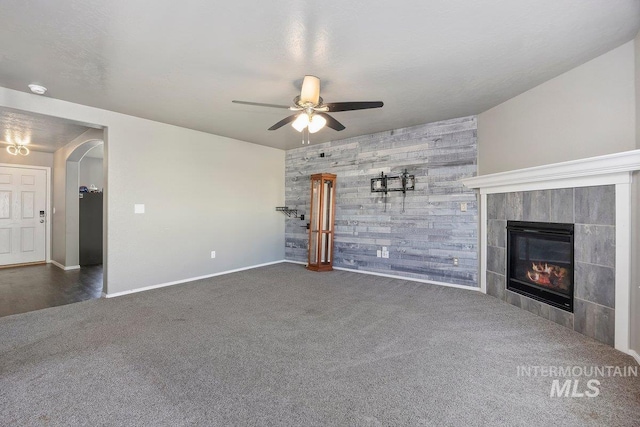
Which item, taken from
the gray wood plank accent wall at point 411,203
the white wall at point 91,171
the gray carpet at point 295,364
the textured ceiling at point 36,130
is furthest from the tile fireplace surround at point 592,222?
the white wall at point 91,171

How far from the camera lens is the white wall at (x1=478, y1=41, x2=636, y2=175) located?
Result: 2.39 metres

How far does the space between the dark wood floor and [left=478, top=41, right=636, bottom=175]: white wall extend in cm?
567

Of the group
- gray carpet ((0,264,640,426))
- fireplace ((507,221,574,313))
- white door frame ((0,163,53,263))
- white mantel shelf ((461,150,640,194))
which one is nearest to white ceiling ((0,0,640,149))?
white mantel shelf ((461,150,640,194))

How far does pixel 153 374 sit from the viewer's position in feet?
6.57

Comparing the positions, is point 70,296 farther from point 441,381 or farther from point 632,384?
point 632,384

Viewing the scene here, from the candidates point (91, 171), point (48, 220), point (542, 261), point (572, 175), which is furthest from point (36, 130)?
point (542, 261)

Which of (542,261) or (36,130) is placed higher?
(36,130)

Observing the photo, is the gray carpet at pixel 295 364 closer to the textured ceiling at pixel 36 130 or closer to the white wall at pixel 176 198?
the white wall at pixel 176 198

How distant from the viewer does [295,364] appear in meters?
2.13

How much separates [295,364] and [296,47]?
2463mm

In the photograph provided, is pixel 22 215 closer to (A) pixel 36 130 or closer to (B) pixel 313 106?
(A) pixel 36 130

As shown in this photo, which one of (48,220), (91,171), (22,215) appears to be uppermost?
(91,171)

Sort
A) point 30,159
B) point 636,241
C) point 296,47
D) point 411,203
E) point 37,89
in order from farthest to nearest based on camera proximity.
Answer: point 30,159
point 411,203
point 37,89
point 296,47
point 636,241

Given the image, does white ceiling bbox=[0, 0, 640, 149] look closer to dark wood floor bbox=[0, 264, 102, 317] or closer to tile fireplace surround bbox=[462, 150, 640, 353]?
tile fireplace surround bbox=[462, 150, 640, 353]
